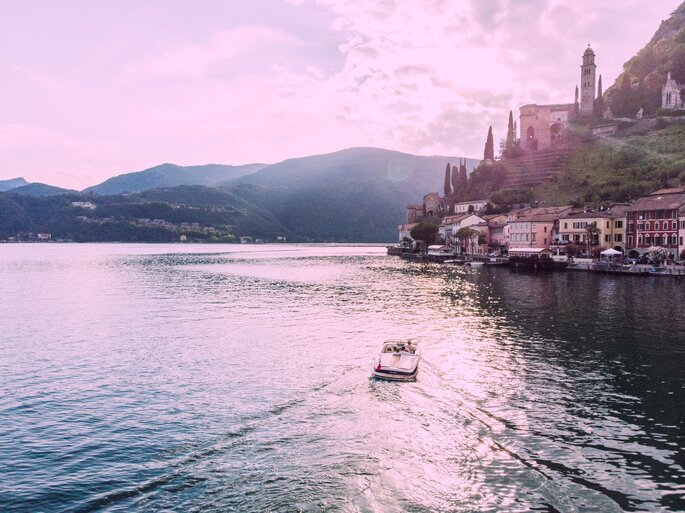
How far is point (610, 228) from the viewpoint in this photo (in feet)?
462

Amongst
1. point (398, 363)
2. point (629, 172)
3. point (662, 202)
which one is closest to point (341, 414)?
point (398, 363)

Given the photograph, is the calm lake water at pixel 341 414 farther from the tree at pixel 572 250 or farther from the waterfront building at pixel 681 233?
the tree at pixel 572 250

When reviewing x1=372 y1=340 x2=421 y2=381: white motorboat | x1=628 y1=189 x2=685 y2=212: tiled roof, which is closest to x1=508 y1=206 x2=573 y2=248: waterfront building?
x1=628 y1=189 x2=685 y2=212: tiled roof

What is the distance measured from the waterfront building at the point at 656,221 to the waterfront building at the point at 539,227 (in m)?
22.3

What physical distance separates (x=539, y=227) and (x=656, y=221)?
36.0m

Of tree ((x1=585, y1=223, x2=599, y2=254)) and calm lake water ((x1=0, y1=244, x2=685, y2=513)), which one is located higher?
tree ((x1=585, y1=223, x2=599, y2=254))

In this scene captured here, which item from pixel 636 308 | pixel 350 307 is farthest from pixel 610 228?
pixel 350 307

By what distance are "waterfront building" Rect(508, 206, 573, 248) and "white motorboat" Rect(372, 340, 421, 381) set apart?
12863cm

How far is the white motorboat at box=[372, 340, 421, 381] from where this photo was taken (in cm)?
3694

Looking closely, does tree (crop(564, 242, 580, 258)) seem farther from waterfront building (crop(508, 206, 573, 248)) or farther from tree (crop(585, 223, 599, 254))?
waterfront building (crop(508, 206, 573, 248))

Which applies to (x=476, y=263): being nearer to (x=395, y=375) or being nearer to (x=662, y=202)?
(x=662, y=202)

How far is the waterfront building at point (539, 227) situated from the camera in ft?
510

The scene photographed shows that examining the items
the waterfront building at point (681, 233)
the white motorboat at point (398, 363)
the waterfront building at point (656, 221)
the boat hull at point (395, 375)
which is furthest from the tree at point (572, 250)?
the boat hull at point (395, 375)

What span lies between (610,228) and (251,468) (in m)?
144
